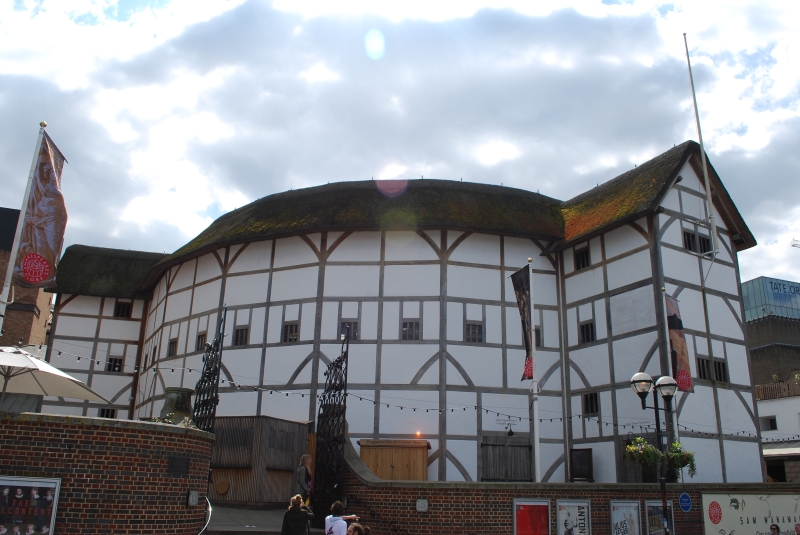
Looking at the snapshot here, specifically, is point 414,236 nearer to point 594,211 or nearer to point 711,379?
point 594,211

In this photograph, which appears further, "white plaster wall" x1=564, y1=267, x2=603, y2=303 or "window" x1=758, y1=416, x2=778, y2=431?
"window" x1=758, y1=416, x2=778, y2=431

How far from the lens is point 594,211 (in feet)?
82.0

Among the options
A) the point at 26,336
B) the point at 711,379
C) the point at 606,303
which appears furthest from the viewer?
the point at 26,336

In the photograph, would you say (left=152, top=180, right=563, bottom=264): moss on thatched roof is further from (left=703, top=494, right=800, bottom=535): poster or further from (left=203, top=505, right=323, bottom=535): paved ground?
(left=703, top=494, right=800, bottom=535): poster

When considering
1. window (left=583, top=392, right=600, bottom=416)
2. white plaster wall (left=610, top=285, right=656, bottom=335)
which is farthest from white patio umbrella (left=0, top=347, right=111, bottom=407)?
white plaster wall (left=610, top=285, right=656, bottom=335)

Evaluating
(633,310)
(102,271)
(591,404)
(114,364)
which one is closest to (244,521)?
(591,404)

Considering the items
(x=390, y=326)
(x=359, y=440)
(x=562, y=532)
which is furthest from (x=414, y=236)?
(x=562, y=532)

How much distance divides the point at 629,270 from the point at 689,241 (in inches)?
98.5

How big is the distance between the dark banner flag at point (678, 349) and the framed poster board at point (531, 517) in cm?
826

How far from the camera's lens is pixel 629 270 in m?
22.5

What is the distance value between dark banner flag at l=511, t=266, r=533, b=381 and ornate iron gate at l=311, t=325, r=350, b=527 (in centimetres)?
464

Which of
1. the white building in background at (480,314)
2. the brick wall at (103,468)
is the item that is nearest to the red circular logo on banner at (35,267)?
the brick wall at (103,468)

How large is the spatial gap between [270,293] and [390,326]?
4672mm

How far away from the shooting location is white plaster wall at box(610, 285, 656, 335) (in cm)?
2136
